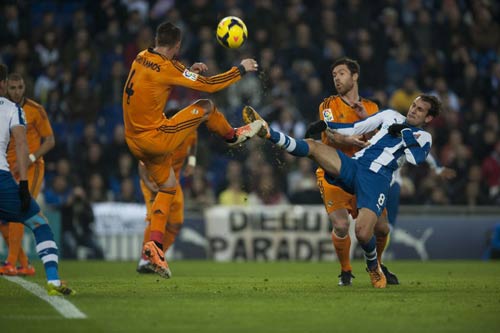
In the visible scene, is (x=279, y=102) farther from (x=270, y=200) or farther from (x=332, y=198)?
(x=332, y=198)

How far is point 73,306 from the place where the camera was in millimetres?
8477

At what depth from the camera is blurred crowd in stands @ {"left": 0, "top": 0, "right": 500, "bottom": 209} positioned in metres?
19.0

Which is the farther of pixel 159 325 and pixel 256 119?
pixel 256 119

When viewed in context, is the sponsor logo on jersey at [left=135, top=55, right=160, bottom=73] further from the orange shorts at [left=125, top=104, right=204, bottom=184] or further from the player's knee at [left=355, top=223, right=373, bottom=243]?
the player's knee at [left=355, top=223, right=373, bottom=243]

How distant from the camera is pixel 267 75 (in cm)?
1830

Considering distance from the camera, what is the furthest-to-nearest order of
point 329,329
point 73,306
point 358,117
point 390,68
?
point 390,68 → point 358,117 → point 73,306 → point 329,329

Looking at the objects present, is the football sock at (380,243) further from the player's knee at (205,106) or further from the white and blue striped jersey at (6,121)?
the white and blue striped jersey at (6,121)

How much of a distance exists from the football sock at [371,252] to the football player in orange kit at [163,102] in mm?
1632

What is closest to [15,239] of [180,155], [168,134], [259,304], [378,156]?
[180,155]

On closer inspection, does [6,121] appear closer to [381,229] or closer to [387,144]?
[387,144]

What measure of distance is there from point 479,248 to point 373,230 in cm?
876

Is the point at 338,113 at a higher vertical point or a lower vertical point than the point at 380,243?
higher

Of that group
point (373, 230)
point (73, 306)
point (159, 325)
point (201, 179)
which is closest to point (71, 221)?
point (201, 179)

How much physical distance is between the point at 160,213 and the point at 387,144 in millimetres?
2705
